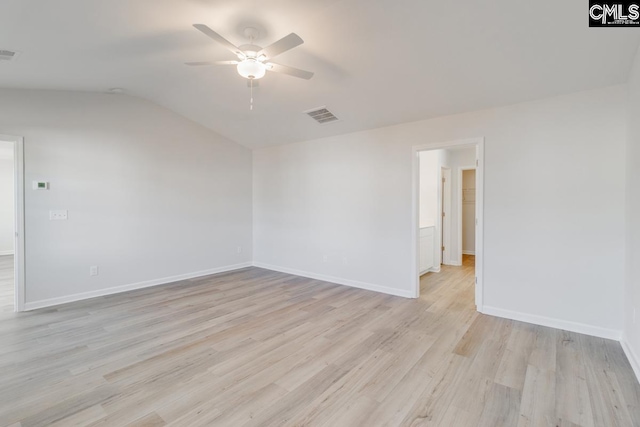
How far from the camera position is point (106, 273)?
14.4ft

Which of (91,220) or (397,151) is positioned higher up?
(397,151)

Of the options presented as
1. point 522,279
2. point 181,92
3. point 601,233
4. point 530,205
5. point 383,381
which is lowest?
point 383,381

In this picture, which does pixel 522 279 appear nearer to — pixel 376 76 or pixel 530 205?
pixel 530 205

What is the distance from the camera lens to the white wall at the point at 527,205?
2893mm

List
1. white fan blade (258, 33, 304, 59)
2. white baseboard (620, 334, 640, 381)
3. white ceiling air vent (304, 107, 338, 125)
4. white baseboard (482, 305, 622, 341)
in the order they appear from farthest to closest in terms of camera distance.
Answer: white ceiling air vent (304, 107, 338, 125) → white baseboard (482, 305, 622, 341) → white baseboard (620, 334, 640, 381) → white fan blade (258, 33, 304, 59)

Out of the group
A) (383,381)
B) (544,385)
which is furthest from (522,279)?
(383,381)

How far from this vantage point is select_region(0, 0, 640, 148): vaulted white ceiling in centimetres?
226

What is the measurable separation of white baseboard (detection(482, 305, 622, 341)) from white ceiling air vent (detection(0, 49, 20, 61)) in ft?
18.6

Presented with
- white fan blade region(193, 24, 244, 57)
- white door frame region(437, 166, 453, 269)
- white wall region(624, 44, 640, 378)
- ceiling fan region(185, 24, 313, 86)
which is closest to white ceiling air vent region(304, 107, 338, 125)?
ceiling fan region(185, 24, 313, 86)

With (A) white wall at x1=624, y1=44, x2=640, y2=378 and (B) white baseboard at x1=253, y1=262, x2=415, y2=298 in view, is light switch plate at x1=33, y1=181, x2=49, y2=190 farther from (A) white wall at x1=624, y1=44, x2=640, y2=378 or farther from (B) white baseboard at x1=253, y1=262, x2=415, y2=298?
(A) white wall at x1=624, y1=44, x2=640, y2=378

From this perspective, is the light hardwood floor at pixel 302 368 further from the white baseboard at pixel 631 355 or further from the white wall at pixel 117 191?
the white wall at pixel 117 191

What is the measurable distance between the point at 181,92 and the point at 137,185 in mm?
1683

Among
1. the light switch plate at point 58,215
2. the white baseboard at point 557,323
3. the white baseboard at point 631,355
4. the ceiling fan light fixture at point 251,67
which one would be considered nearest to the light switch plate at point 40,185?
the light switch plate at point 58,215

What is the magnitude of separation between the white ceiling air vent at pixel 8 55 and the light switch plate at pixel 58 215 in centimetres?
196
